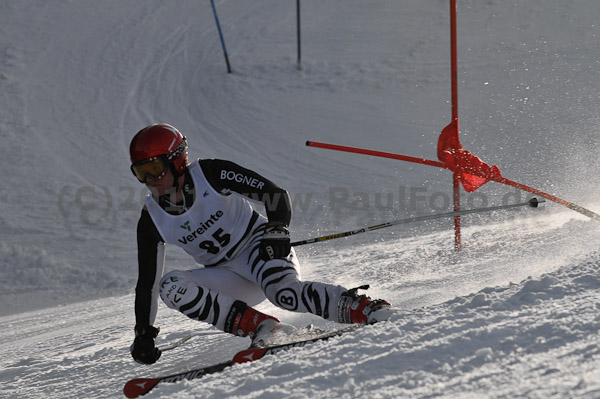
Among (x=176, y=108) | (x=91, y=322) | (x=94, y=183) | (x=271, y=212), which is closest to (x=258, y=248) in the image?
(x=271, y=212)

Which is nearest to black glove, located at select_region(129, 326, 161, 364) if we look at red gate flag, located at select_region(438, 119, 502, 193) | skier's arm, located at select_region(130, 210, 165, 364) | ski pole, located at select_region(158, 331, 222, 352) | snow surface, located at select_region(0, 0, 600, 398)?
skier's arm, located at select_region(130, 210, 165, 364)

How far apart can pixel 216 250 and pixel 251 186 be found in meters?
0.44

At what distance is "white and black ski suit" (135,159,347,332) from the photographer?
126 inches

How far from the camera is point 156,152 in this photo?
3295 millimetres

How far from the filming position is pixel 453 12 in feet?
18.0

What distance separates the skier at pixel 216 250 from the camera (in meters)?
3.17

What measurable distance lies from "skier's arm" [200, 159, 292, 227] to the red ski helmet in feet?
0.59

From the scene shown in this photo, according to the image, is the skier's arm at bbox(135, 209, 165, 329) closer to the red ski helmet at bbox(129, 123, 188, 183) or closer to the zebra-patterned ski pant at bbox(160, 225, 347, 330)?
the zebra-patterned ski pant at bbox(160, 225, 347, 330)

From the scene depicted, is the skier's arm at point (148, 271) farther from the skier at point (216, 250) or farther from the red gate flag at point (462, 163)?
the red gate flag at point (462, 163)

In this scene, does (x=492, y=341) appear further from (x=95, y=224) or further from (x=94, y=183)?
(x=94, y=183)

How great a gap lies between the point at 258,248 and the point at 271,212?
0.99 ft

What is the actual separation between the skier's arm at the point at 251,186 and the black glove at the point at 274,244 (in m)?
0.07

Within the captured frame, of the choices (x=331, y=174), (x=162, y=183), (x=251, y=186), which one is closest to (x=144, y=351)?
(x=162, y=183)

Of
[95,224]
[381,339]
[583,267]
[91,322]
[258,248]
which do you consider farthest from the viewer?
[95,224]
